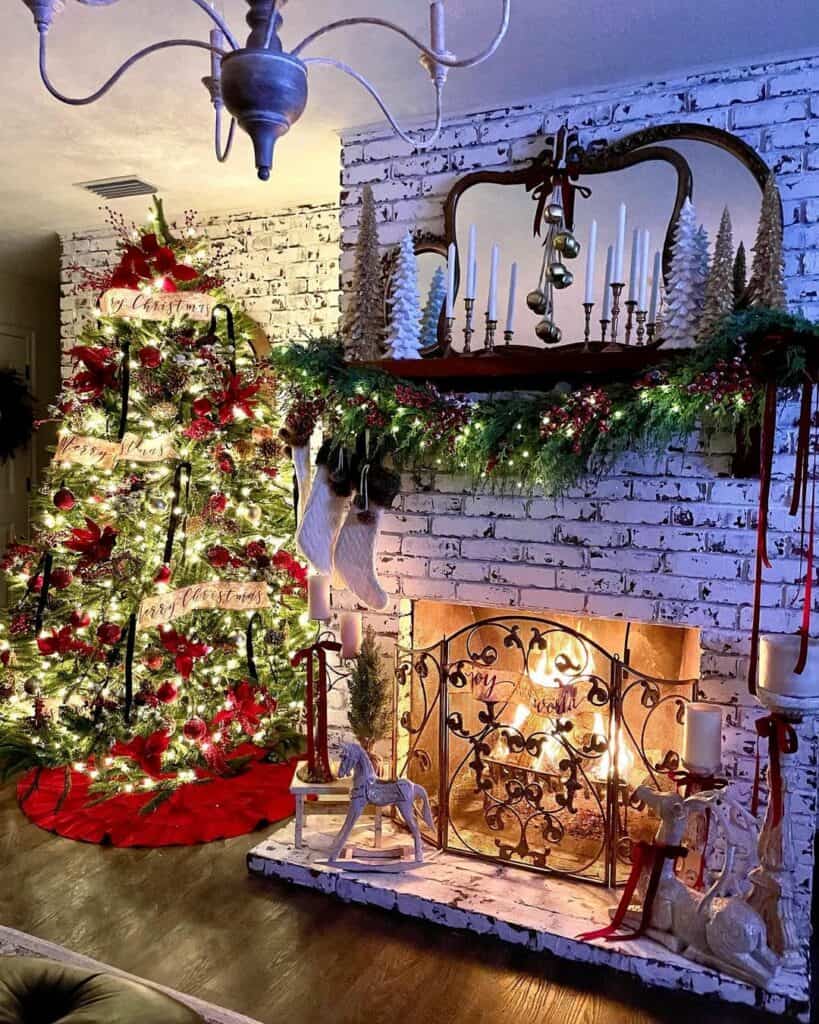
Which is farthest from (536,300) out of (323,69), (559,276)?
(323,69)

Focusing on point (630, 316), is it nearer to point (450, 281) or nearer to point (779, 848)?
point (450, 281)

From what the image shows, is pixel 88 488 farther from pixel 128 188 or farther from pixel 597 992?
pixel 597 992

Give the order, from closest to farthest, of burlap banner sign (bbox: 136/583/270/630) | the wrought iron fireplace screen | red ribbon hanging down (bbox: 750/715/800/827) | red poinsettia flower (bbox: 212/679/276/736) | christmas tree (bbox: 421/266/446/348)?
1. red ribbon hanging down (bbox: 750/715/800/827)
2. the wrought iron fireplace screen
3. christmas tree (bbox: 421/266/446/348)
4. burlap banner sign (bbox: 136/583/270/630)
5. red poinsettia flower (bbox: 212/679/276/736)

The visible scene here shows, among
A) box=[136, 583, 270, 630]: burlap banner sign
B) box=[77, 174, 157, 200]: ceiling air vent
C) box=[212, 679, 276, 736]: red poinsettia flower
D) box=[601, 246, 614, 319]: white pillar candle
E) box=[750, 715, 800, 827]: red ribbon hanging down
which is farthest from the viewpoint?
box=[77, 174, 157, 200]: ceiling air vent

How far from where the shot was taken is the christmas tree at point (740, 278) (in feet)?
Result: 7.33

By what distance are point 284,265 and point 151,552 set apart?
1.65 metres

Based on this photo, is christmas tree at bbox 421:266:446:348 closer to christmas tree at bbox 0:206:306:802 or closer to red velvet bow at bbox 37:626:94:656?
christmas tree at bbox 0:206:306:802

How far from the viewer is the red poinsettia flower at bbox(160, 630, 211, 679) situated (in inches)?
120

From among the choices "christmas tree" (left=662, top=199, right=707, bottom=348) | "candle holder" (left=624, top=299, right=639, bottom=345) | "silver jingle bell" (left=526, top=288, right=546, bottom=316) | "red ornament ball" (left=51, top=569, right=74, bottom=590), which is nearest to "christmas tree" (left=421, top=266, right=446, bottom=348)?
"silver jingle bell" (left=526, top=288, right=546, bottom=316)

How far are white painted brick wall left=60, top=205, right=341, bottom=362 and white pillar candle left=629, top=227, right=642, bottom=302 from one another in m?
1.86

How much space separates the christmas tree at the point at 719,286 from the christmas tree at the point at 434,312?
0.86m

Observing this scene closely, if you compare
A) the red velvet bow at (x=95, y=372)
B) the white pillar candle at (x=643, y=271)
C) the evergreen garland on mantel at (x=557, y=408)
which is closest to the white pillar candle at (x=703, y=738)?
the evergreen garland on mantel at (x=557, y=408)

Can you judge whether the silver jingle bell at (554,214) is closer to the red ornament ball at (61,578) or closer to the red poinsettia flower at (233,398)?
the red poinsettia flower at (233,398)

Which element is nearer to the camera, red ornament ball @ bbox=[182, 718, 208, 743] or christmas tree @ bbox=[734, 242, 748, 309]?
christmas tree @ bbox=[734, 242, 748, 309]
